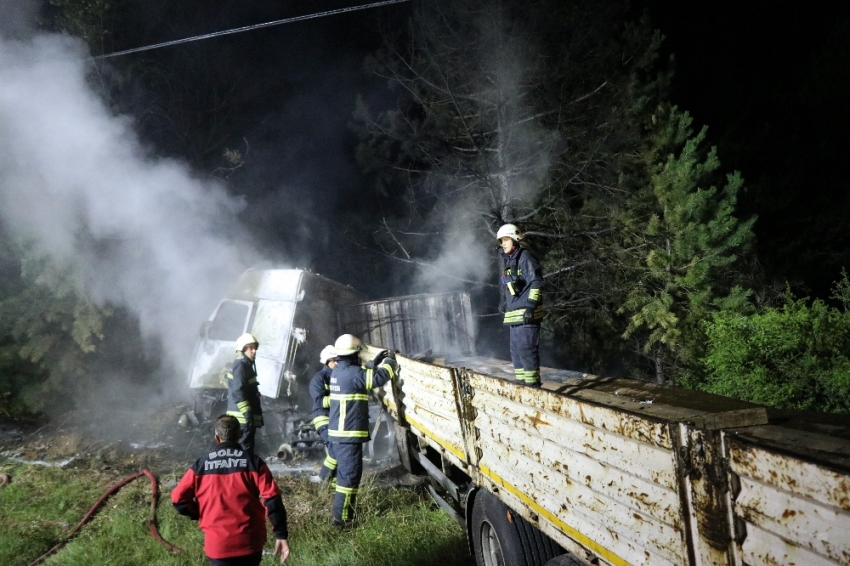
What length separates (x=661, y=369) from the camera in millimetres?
10133

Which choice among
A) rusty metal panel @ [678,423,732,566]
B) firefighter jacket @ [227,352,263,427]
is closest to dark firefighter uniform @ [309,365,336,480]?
firefighter jacket @ [227,352,263,427]

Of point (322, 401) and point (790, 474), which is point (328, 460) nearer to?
point (322, 401)

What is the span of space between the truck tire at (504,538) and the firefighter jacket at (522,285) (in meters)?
1.69

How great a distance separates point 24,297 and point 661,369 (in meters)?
12.8

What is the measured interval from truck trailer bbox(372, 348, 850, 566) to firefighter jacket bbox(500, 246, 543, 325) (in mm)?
917

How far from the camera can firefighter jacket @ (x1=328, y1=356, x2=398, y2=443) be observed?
4.87 m

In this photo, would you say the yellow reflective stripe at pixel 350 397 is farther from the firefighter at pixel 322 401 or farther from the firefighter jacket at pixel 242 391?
the firefighter jacket at pixel 242 391

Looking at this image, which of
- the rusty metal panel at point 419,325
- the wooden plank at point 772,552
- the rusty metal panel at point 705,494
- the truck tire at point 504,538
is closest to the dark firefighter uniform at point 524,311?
the truck tire at point 504,538

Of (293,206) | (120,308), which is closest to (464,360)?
(120,308)

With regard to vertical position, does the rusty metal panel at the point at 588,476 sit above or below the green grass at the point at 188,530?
above

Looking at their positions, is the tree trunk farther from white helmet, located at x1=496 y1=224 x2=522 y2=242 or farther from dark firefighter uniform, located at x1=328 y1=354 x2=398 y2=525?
dark firefighter uniform, located at x1=328 y1=354 x2=398 y2=525

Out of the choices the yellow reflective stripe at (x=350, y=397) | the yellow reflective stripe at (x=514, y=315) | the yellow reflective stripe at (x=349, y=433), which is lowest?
the yellow reflective stripe at (x=349, y=433)

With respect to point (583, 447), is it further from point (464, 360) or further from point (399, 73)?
point (399, 73)

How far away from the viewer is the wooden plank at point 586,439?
5.98 feet
